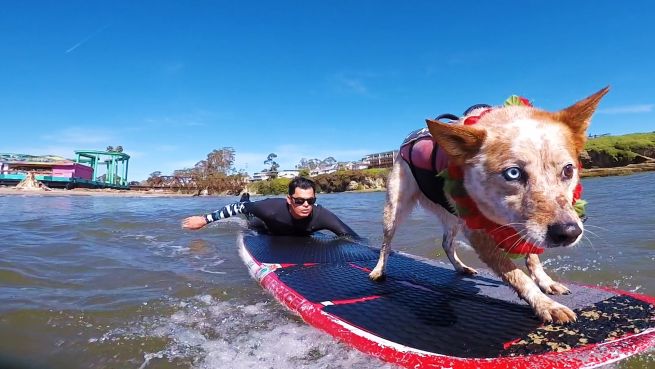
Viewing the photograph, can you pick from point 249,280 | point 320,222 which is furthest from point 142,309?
point 320,222

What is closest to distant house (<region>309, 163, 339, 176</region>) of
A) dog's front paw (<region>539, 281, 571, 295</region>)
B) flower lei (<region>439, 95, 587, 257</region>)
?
dog's front paw (<region>539, 281, 571, 295</region>)

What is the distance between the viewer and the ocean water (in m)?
2.88

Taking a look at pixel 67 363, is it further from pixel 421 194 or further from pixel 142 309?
pixel 421 194

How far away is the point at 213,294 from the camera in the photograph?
4523mm

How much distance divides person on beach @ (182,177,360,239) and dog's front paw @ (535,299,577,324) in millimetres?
4544

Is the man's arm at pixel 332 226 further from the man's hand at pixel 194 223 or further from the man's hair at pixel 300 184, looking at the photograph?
the man's hand at pixel 194 223

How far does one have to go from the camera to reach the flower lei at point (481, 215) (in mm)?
2654

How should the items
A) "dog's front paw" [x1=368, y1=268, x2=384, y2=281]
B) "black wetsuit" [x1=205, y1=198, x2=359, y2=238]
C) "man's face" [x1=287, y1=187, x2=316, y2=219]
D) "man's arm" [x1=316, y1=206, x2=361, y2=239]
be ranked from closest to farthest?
"dog's front paw" [x1=368, y1=268, x2=384, y2=281]
"man's face" [x1=287, y1=187, x2=316, y2=219]
"black wetsuit" [x1=205, y1=198, x2=359, y2=238]
"man's arm" [x1=316, y1=206, x2=361, y2=239]

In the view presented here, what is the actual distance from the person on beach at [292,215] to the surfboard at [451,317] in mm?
2063

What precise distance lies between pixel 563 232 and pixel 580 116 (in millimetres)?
902

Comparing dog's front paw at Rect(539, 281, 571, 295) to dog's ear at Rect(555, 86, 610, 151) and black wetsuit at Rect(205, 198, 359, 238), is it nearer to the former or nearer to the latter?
dog's ear at Rect(555, 86, 610, 151)

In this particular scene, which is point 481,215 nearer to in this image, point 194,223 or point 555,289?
point 555,289

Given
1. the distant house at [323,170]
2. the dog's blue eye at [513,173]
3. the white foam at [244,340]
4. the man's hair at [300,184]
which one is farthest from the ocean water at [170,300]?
the distant house at [323,170]

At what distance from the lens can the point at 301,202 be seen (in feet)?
22.9
